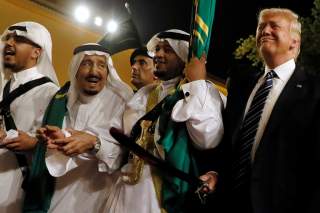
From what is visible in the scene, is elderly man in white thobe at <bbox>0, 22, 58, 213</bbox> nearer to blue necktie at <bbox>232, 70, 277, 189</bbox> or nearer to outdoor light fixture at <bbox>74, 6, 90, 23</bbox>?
blue necktie at <bbox>232, 70, 277, 189</bbox>

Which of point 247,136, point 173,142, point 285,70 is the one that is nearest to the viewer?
point 247,136

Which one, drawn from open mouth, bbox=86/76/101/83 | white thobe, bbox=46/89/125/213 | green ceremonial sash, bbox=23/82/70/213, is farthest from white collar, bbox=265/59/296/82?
green ceremonial sash, bbox=23/82/70/213

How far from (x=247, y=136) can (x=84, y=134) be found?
0.98 m

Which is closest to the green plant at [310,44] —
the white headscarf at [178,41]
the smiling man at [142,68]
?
the smiling man at [142,68]

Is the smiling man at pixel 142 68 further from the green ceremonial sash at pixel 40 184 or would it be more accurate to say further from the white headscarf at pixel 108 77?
the green ceremonial sash at pixel 40 184

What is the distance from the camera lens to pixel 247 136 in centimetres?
226

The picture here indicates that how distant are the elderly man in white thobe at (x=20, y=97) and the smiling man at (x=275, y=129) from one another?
137 centimetres

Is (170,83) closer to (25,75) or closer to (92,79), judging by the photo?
(92,79)

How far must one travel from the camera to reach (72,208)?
2875mm

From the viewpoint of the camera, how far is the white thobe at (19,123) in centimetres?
306

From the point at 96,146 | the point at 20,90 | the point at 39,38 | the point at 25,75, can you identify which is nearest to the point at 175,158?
the point at 96,146

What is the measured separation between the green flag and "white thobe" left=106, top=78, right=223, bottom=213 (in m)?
0.20

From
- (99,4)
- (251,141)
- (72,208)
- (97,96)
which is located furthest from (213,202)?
(99,4)

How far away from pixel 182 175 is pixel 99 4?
4.26m
